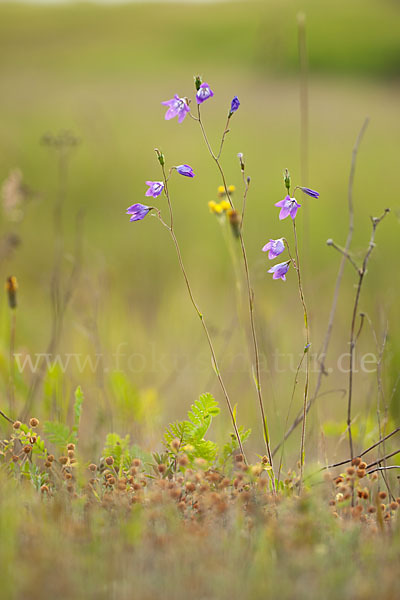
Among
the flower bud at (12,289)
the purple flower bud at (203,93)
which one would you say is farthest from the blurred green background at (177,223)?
the purple flower bud at (203,93)

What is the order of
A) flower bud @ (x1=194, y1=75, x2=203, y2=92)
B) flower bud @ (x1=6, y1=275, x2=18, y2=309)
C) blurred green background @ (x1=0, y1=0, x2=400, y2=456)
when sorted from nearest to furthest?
flower bud @ (x1=194, y1=75, x2=203, y2=92) → flower bud @ (x1=6, y1=275, x2=18, y2=309) → blurred green background @ (x1=0, y1=0, x2=400, y2=456)

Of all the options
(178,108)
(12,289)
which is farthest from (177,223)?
(178,108)

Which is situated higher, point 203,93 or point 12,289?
point 203,93

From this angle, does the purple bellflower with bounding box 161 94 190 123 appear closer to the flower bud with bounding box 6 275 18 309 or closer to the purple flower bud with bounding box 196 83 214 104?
the purple flower bud with bounding box 196 83 214 104

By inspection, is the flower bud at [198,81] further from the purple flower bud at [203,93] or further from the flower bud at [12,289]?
the flower bud at [12,289]

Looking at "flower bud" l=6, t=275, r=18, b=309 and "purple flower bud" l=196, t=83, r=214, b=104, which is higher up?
"purple flower bud" l=196, t=83, r=214, b=104

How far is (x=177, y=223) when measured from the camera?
6703 mm

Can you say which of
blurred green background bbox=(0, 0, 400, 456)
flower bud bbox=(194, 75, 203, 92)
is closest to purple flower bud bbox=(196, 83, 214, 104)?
flower bud bbox=(194, 75, 203, 92)

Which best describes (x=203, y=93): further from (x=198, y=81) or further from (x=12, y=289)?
(x=12, y=289)

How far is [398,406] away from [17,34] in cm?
1915

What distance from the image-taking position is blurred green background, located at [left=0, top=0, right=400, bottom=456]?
10.3ft

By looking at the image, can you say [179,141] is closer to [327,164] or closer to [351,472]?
[327,164]

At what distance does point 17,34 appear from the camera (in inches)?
725

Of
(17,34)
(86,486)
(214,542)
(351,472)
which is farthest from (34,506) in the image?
(17,34)
